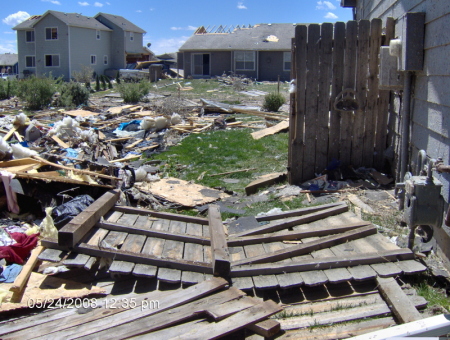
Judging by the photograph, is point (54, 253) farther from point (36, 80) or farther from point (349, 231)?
point (36, 80)

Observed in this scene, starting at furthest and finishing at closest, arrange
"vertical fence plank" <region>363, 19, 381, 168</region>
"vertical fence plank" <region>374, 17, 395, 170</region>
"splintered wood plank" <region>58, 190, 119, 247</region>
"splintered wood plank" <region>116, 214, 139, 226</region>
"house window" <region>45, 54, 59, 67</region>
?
"house window" <region>45, 54, 59, 67</region>, "vertical fence plank" <region>374, 17, 395, 170</region>, "vertical fence plank" <region>363, 19, 381, 168</region>, "splintered wood plank" <region>116, 214, 139, 226</region>, "splintered wood plank" <region>58, 190, 119, 247</region>

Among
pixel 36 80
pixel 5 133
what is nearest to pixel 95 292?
pixel 5 133

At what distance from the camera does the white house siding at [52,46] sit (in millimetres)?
38281

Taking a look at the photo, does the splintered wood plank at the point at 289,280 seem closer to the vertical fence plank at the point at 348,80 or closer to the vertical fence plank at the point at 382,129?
the vertical fence plank at the point at 348,80

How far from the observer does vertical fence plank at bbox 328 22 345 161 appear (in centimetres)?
654

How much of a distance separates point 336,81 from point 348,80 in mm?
181

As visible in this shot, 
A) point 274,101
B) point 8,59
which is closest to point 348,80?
point 274,101

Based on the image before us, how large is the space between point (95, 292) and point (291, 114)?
13.8ft

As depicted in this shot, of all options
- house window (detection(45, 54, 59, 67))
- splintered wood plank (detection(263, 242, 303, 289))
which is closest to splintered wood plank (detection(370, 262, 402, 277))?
splintered wood plank (detection(263, 242, 303, 289))

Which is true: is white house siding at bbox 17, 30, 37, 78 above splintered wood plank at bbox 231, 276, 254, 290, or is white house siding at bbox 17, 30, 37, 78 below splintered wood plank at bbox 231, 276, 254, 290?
above

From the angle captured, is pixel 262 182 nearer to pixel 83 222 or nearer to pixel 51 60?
pixel 83 222

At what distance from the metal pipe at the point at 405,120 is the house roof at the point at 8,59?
6484 centimetres

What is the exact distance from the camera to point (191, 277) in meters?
3.84

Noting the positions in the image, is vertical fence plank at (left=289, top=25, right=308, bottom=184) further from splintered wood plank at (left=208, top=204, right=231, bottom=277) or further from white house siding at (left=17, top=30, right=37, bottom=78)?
white house siding at (left=17, top=30, right=37, bottom=78)
